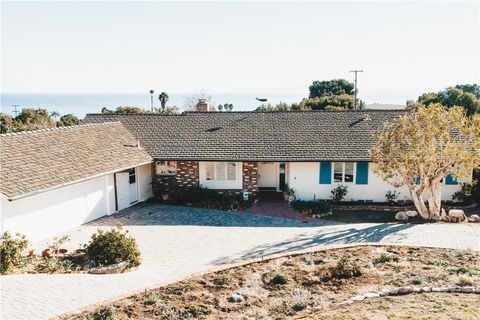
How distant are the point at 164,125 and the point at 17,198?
12632 mm

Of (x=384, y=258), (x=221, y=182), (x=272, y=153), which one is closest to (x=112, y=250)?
(x=384, y=258)

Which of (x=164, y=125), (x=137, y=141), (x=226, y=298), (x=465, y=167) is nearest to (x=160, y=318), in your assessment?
(x=226, y=298)

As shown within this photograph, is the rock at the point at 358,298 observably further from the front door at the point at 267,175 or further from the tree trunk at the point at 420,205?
the front door at the point at 267,175

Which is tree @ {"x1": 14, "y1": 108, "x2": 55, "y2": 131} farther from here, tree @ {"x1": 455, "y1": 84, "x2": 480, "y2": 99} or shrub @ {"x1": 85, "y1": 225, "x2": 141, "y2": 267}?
tree @ {"x1": 455, "y1": 84, "x2": 480, "y2": 99}

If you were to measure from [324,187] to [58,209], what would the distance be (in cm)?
1336

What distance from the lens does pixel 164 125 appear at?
2717 centimetres

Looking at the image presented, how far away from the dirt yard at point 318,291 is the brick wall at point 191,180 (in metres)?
9.95

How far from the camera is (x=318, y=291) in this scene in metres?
11.1

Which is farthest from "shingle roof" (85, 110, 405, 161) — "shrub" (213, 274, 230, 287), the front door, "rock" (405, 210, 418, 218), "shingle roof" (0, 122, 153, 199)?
"shrub" (213, 274, 230, 287)

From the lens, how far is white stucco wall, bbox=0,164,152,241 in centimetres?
1622

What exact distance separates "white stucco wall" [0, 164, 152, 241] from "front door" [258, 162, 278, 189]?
8768 mm

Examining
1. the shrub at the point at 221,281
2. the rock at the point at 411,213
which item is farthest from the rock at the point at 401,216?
the shrub at the point at 221,281

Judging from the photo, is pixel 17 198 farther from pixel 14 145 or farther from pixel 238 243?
pixel 238 243

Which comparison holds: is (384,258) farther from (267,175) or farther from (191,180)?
(191,180)
